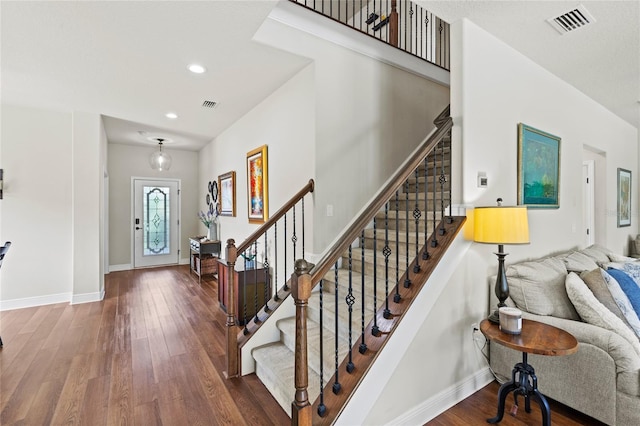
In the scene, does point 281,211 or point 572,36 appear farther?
point 281,211

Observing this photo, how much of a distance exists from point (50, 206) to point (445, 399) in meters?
5.63

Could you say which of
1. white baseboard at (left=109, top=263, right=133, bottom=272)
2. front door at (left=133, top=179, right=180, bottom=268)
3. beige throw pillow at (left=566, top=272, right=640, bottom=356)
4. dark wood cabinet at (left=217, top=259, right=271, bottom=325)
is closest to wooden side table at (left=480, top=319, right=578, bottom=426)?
beige throw pillow at (left=566, top=272, right=640, bottom=356)

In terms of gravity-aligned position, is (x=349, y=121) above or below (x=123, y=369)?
above

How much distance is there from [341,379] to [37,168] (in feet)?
17.4

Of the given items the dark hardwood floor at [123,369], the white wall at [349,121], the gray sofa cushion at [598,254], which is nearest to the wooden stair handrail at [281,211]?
the white wall at [349,121]

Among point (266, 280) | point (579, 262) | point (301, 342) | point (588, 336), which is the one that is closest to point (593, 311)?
point (588, 336)

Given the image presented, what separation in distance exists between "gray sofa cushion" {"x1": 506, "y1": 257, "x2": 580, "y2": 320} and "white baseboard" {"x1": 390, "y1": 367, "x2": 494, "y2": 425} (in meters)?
0.64

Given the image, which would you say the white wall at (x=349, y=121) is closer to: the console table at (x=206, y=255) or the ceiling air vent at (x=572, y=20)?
the ceiling air vent at (x=572, y=20)

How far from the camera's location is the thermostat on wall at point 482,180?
99.7 inches

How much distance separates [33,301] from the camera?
4.44m

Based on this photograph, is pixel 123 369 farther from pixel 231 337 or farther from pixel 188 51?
pixel 188 51

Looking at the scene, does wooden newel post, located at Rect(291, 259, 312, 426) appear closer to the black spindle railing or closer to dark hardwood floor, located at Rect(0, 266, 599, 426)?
the black spindle railing

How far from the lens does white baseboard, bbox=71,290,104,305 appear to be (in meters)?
4.48

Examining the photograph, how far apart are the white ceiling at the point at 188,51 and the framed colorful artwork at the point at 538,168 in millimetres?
764
